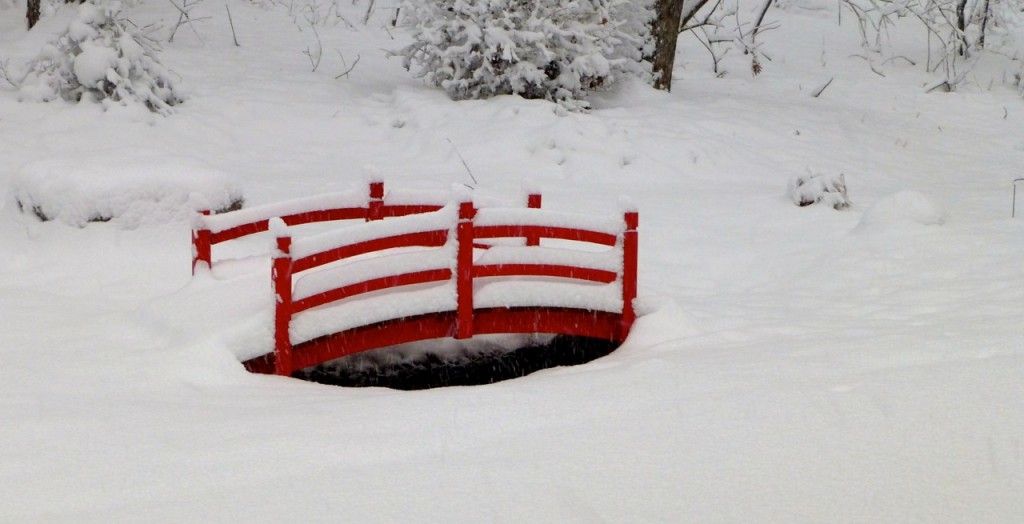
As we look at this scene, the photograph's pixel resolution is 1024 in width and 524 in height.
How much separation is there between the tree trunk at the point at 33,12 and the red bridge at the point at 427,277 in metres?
8.15

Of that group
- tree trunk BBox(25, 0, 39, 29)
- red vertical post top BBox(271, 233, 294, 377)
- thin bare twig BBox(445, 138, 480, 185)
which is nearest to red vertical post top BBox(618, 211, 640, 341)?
red vertical post top BBox(271, 233, 294, 377)

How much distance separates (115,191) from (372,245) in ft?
11.4

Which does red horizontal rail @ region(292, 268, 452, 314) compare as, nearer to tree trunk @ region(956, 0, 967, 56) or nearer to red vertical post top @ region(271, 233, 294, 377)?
red vertical post top @ region(271, 233, 294, 377)

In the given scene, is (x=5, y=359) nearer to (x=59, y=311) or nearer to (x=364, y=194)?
(x=59, y=311)

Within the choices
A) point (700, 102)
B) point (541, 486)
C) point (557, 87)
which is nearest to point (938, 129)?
point (700, 102)

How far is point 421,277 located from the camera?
251 inches

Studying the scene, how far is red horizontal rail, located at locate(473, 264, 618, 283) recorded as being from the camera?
21.8ft

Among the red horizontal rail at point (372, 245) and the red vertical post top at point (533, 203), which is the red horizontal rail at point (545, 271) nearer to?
the red horizontal rail at point (372, 245)

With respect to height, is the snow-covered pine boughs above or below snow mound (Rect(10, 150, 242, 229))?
above

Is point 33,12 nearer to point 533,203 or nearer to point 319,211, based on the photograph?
point 319,211

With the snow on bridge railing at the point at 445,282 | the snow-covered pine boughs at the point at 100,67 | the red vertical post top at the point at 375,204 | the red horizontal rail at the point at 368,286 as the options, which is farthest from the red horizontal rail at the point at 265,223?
the snow-covered pine boughs at the point at 100,67

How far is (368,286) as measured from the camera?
624 centimetres

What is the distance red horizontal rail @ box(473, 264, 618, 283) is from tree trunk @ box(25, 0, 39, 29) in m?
9.44

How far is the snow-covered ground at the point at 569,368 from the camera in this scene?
161 inches
